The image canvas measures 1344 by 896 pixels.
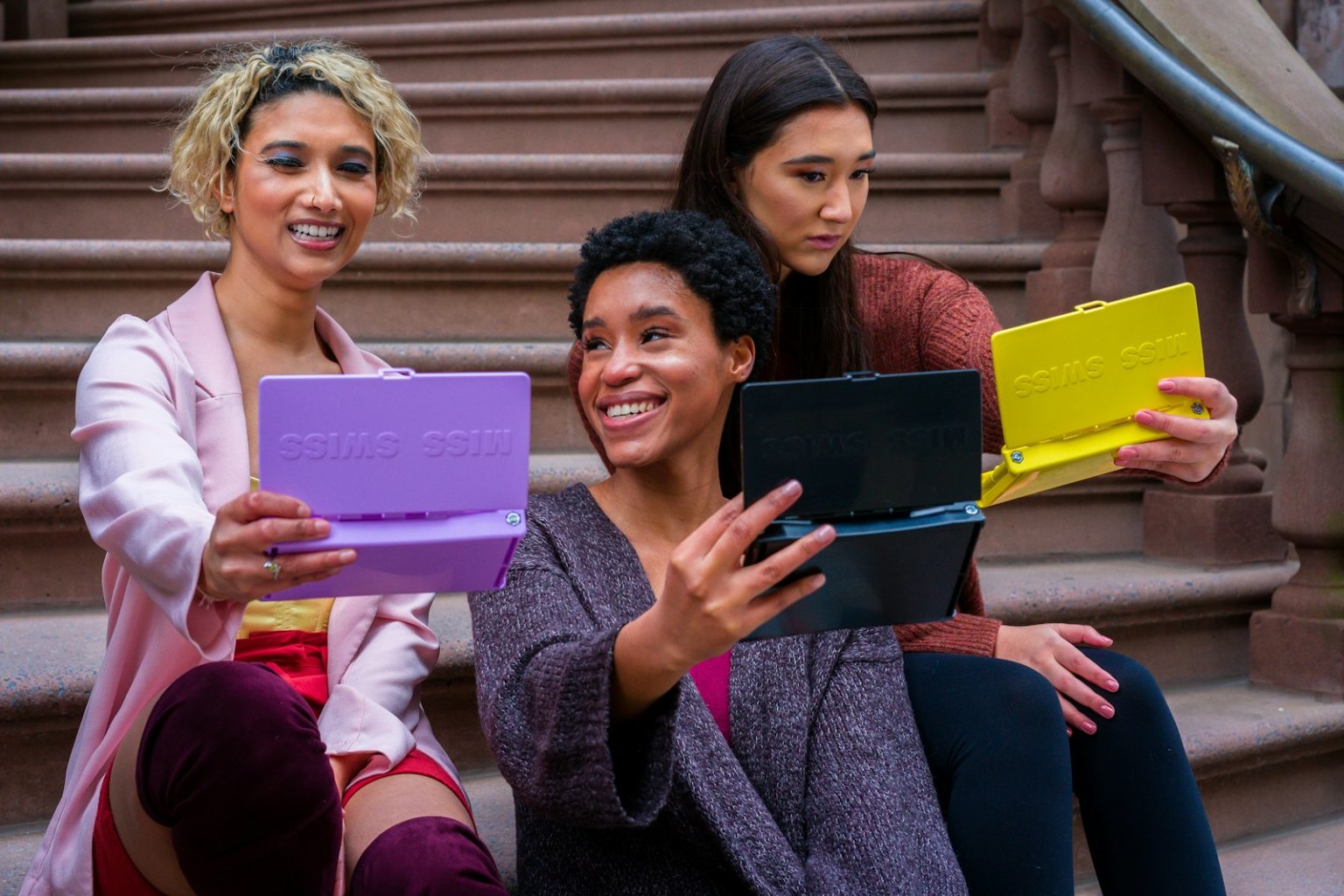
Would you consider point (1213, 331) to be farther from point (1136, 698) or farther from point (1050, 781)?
point (1050, 781)

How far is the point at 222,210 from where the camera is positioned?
165 cm

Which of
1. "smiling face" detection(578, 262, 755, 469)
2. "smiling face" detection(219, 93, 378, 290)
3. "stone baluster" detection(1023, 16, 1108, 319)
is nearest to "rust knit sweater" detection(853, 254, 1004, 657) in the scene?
"smiling face" detection(578, 262, 755, 469)

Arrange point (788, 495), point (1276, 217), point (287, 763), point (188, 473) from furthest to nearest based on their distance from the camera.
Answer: point (1276, 217)
point (188, 473)
point (287, 763)
point (788, 495)

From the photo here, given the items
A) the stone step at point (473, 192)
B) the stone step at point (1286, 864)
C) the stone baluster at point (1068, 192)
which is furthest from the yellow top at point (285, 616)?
the stone baluster at point (1068, 192)

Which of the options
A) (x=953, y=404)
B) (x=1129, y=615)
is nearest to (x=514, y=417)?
(x=953, y=404)

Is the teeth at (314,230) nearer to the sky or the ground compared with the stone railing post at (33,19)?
nearer to the ground

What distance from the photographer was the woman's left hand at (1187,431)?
4.58ft

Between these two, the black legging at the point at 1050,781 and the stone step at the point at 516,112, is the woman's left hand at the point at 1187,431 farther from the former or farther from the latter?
the stone step at the point at 516,112

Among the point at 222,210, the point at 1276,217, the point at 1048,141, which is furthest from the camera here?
the point at 1048,141

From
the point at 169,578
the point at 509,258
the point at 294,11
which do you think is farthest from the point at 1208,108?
the point at 294,11

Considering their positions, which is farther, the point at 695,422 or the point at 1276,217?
the point at 1276,217

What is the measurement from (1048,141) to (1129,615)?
1.11 metres

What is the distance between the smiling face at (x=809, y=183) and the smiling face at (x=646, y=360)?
1.00 feet

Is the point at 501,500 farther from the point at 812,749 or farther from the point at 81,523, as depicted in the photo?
the point at 81,523
